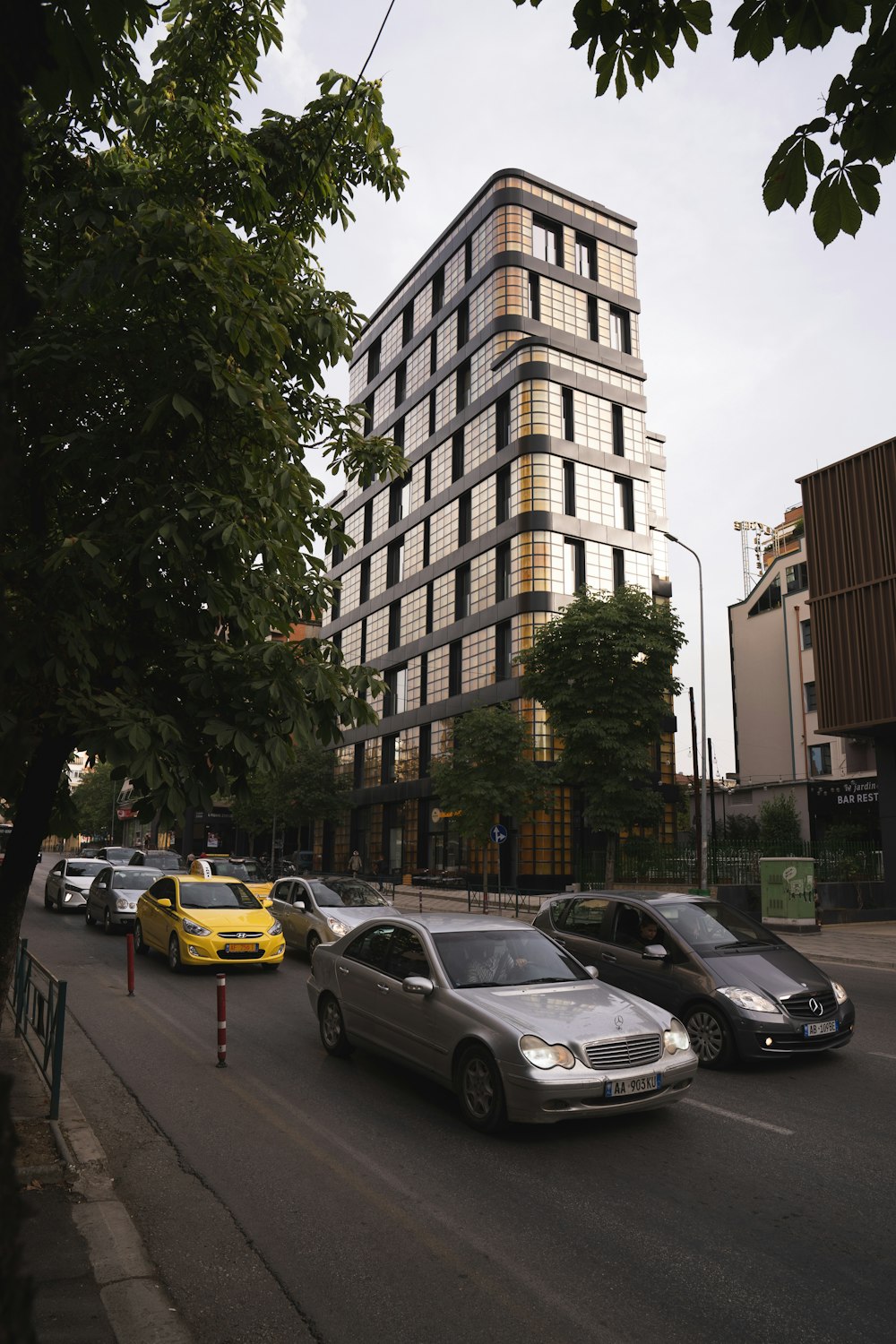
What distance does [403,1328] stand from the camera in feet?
13.8

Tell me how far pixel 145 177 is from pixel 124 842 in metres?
101

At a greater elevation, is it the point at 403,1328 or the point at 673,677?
the point at 673,677

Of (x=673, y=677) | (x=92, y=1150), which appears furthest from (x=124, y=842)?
(x=92, y=1150)

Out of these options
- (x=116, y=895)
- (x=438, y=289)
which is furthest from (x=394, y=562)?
(x=116, y=895)

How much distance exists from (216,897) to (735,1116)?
11227 millimetres

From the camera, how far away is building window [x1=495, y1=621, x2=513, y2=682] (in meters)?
43.4

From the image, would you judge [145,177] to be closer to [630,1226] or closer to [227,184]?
[227,184]

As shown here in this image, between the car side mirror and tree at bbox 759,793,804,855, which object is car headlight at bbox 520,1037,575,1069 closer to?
the car side mirror

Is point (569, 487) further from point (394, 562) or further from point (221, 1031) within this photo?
point (221, 1031)

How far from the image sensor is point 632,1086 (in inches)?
271

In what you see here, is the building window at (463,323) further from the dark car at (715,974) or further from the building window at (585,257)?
the dark car at (715,974)

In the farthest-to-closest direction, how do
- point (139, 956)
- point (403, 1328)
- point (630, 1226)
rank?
point (139, 956)
point (630, 1226)
point (403, 1328)

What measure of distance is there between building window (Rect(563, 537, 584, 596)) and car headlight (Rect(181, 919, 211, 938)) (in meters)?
30.2

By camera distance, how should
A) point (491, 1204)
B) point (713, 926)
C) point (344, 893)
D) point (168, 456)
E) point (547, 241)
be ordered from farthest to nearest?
point (547, 241), point (344, 893), point (713, 926), point (168, 456), point (491, 1204)
